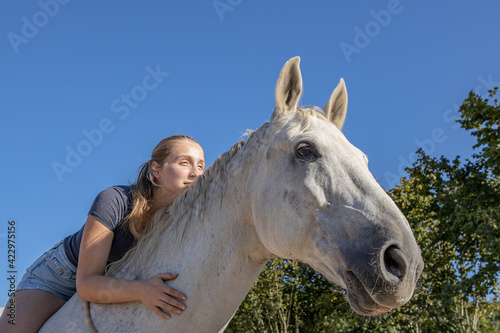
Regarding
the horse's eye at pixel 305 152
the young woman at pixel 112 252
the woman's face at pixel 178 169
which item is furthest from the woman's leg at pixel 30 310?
the horse's eye at pixel 305 152

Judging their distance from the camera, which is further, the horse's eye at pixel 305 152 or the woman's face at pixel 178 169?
the woman's face at pixel 178 169

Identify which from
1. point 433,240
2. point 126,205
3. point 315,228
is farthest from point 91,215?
point 433,240

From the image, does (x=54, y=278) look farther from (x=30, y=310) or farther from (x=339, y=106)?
(x=339, y=106)

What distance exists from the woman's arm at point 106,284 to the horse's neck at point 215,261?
0.23 ft

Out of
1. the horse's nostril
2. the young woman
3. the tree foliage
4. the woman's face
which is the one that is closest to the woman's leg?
the young woman

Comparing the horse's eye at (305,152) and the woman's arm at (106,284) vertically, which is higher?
the horse's eye at (305,152)

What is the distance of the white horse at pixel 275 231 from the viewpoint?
6.10ft

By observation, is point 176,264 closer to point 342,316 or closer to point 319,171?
point 319,171

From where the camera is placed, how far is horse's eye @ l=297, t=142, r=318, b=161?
2.21 m

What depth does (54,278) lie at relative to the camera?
2.79 metres

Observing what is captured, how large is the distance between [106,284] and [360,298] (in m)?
1.42

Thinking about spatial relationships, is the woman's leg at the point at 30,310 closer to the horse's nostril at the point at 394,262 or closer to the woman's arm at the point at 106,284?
the woman's arm at the point at 106,284

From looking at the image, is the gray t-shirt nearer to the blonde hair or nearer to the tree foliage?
the blonde hair

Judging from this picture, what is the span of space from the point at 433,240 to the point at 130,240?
10663 millimetres
